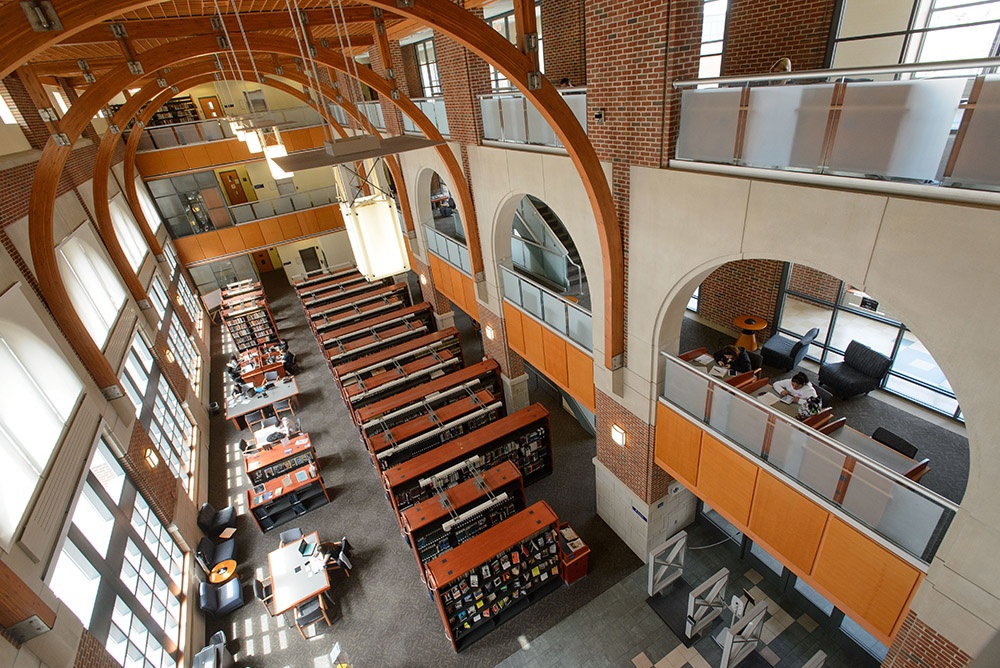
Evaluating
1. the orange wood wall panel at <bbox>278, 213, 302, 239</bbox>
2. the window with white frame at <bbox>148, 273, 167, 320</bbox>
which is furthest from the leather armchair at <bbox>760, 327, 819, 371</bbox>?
the orange wood wall panel at <bbox>278, 213, 302, 239</bbox>

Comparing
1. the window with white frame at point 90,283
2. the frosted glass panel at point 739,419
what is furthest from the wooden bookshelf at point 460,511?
the window with white frame at point 90,283

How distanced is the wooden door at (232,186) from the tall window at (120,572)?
59.8ft

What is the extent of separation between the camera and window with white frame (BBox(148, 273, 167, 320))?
→ 14.2m

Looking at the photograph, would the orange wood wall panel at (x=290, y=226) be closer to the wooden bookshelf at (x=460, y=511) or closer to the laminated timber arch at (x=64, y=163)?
the laminated timber arch at (x=64, y=163)

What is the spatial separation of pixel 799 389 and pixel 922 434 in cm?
171

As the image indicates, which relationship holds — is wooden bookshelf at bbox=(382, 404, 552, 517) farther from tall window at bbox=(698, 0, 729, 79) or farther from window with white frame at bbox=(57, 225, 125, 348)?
tall window at bbox=(698, 0, 729, 79)

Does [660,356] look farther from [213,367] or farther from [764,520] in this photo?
[213,367]

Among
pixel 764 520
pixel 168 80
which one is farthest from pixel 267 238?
pixel 764 520

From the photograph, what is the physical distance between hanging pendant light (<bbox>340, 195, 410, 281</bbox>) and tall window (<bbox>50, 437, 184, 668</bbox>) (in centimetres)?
507

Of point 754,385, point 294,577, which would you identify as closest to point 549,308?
point 754,385

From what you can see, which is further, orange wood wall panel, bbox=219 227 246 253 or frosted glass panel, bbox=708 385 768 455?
orange wood wall panel, bbox=219 227 246 253

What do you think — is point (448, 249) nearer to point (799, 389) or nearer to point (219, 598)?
point (799, 389)

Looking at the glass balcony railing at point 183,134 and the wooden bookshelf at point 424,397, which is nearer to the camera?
the wooden bookshelf at point 424,397

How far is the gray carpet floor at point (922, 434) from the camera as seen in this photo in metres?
6.02
